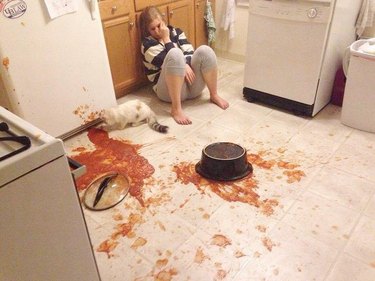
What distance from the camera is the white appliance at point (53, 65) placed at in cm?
166

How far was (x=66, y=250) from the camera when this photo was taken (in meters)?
0.79

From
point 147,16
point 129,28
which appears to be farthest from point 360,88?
point 129,28

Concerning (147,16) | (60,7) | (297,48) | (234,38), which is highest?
(60,7)

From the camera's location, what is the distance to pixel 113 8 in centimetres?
225

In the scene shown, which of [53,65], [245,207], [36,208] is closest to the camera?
[36,208]

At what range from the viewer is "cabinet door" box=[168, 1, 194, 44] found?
2.69 meters

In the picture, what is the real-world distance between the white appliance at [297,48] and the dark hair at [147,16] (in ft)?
2.13

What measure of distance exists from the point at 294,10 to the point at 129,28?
3.70 feet

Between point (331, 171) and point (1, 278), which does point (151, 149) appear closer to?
point (331, 171)

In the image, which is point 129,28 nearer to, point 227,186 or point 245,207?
point 227,186

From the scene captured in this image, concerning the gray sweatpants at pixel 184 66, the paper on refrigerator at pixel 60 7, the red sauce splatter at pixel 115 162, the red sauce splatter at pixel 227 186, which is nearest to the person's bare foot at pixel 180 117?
the gray sweatpants at pixel 184 66

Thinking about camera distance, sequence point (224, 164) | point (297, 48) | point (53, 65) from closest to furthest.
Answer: point (224, 164) < point (53, 65) < point (297, 48)

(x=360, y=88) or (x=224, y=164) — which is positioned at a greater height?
(x=360, y=88)

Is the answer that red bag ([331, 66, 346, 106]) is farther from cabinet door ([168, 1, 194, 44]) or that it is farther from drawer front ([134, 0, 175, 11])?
drawer front ([134, 0, 175, 11])
